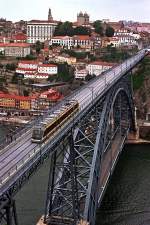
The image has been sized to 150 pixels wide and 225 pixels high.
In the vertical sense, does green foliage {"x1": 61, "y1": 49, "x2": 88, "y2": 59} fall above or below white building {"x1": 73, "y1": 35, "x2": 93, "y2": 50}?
below

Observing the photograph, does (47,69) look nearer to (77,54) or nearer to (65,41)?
(77,54)

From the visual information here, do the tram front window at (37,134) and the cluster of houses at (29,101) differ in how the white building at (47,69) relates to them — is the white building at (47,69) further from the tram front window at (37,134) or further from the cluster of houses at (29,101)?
the tram front window at (37,134)

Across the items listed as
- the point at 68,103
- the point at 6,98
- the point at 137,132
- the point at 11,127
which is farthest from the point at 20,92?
the point at 68,103

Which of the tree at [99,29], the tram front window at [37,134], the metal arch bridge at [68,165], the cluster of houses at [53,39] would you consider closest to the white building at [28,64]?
the cluster of houses at [53,39]

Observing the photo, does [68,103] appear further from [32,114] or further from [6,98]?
[6,98]

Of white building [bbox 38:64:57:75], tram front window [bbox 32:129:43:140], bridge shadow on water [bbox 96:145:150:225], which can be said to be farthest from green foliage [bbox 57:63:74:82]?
tram front window [bbox 32:129:43:140]

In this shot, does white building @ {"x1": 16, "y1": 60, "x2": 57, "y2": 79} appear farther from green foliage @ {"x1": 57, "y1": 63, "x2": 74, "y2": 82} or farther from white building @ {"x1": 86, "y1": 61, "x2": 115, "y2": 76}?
white building @ {"x1": 86, "y1": 61, "x2": 115, "y2": 76}

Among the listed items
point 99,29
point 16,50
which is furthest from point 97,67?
point 99,29
